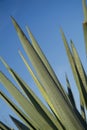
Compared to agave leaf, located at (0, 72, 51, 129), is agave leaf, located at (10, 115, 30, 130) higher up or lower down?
→ lower down

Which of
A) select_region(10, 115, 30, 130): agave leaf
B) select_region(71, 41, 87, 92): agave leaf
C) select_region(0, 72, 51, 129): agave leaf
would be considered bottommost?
select_region(10, 115, 30, 130): agave leaf

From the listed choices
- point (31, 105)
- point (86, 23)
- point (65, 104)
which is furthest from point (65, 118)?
point (86, 23)

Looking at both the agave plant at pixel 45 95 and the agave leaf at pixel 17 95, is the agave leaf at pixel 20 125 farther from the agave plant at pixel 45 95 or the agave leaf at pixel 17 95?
the agave leaf at pixel 17 95

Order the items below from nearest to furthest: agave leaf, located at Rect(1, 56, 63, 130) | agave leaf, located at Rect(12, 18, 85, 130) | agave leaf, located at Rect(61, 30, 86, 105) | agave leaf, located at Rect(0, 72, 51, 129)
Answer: agave leaf, located at Rect(12, 18, 85, 130), agave leaf, located at Rect(0, 72, 51, 129), agave leaf, located at Rect(1, 56, 63, 130), agave leaf, located at Rect(61, 30, 86, 105)

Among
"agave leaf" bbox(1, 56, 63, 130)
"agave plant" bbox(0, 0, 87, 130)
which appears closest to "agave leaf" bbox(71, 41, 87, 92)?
"agave plant" bbox(0, 0, 87, 130)

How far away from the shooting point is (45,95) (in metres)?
1.43

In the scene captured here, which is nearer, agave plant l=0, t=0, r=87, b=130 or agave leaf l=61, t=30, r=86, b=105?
agave plant l=0, t=0, r=87, b=130

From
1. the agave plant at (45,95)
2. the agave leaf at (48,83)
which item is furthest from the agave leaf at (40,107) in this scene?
the agave leaf at (48,83)

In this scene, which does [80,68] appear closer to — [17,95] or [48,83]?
[17,95]

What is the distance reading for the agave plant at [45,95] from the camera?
1.11 meters

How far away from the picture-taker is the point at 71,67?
1756 mm

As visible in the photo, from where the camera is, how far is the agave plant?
3.64 feet

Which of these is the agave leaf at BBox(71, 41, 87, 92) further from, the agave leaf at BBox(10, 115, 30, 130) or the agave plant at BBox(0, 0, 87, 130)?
the agave leaf at BBox(10, 115, 30, 130)

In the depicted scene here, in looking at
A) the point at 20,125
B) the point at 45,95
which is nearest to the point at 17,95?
the point at 45,95
